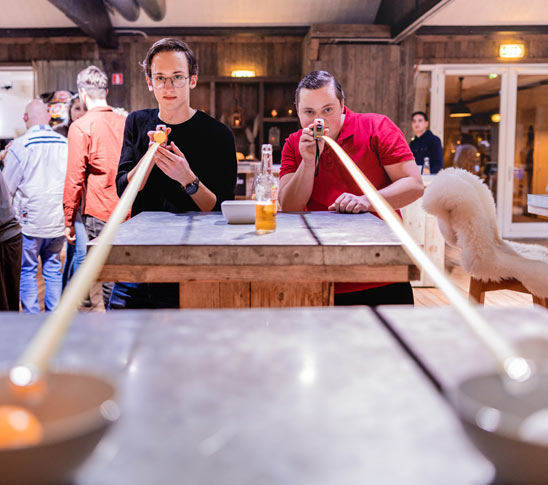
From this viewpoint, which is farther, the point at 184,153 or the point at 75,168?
the point at 75,168

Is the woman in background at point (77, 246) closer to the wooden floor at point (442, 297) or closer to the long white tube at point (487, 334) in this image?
the wooden floor at point (442, 297)

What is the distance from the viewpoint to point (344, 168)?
7.46 feet

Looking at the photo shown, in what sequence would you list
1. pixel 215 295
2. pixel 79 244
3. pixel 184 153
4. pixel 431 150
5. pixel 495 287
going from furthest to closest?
pixel 431 150
pixel 79 244
pixel 495 287
pixel 184 153
pixel 215 295

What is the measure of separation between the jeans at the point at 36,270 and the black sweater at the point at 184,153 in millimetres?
1543

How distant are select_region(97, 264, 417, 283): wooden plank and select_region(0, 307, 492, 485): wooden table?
665mm

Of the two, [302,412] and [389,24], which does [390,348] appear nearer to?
[302,412]

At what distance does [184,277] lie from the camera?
1.50 meters

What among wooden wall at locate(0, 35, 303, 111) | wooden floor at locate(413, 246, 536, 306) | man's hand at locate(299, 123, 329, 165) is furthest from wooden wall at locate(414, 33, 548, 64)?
man's hand at locate(299, 123, 329, 165)

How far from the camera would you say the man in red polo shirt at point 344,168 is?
2.13 m

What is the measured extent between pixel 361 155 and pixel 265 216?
0.71 m

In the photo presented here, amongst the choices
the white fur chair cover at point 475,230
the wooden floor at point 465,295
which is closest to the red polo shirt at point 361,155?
the white fur chair cover at point 475,230

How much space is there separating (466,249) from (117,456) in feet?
7.44

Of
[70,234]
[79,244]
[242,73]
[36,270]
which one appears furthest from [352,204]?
[242,73]

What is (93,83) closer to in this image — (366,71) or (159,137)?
(159,137)
